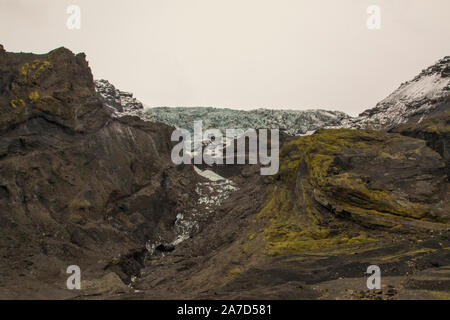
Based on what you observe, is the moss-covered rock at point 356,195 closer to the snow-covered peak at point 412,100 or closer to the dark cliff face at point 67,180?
the dark cliff face at point 67,180

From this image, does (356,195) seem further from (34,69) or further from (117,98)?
(117,98)

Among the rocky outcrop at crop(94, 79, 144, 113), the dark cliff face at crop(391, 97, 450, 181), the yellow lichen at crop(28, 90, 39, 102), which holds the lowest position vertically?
the dark cliff face at crop(391, 97, 450, 181)

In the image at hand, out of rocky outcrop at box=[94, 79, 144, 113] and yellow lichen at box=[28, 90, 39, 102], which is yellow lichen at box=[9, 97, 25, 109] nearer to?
yellow lichen at box=[28, 90, 39, 102]

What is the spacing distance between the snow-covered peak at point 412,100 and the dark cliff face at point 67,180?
91.3ft

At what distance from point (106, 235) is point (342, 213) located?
15695 millimetres

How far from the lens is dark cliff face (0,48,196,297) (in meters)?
22.2

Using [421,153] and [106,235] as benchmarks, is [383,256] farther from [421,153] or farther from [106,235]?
[106,235]

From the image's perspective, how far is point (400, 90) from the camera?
59594mm

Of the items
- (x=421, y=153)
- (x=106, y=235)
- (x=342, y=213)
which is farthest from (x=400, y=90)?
(x=106, y=235)

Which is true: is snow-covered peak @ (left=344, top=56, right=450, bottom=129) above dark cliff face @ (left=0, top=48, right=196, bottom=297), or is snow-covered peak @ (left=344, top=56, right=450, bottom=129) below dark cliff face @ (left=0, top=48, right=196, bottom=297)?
above

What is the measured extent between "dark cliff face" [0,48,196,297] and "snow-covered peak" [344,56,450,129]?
27.8 metres

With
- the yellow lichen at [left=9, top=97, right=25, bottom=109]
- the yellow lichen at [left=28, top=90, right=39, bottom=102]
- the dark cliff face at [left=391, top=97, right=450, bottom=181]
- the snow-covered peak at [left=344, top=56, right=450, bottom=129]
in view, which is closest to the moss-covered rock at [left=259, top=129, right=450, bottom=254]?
the dark cliff face at [left=391, top=97, right=450, bottom=181]

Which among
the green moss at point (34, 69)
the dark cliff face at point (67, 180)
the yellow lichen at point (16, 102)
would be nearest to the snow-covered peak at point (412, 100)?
the dark cliff face at point (67, 180)
